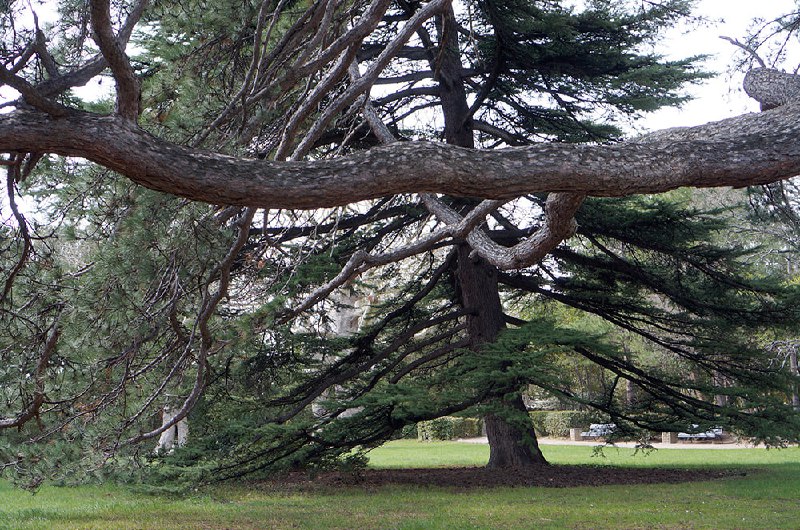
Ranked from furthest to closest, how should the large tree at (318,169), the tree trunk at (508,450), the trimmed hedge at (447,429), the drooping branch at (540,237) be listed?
the trimmed hedge at (447,429)
the tree trunk at (508,450)
the drooping branch at (540,237)
the large tree at (318,169)

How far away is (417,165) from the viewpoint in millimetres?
4406

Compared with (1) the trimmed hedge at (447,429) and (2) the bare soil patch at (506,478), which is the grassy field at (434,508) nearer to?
(2) the bare soil patch at (506,478)

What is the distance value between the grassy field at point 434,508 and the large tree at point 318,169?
1.10m

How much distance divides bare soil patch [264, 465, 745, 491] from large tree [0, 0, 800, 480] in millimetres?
751

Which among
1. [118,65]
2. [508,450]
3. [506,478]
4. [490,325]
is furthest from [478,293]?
[118,65]

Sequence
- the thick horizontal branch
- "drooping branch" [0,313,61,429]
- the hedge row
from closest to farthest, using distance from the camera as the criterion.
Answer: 1. the thick horizontal branch
2. "drooping branch" [0,313,61,429]
3. the hedge row

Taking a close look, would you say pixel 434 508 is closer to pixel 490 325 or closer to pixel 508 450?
pixel 508 450

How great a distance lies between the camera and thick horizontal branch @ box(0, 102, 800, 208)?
4059 mm

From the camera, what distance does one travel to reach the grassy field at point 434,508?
26.9 ft

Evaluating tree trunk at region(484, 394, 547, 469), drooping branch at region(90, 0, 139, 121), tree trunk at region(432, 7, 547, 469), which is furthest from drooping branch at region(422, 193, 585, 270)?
tree trunk at region(484, 394, 547, 469)

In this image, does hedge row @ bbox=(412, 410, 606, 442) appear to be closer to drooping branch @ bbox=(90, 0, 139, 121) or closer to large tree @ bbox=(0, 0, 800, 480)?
large tree @ bbox=(0, 0, 800, 480)

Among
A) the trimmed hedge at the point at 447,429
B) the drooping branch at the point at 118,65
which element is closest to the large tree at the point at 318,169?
the drooping branch at the point at 118,65

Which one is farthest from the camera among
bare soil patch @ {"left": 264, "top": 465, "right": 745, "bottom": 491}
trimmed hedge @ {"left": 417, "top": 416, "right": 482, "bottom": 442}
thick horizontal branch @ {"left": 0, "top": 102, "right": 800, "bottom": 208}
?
trimmed hedge @ {"left": 417, "top": 416, "right": 482, "bottom": 442}

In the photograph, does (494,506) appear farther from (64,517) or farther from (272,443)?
(64,517)
